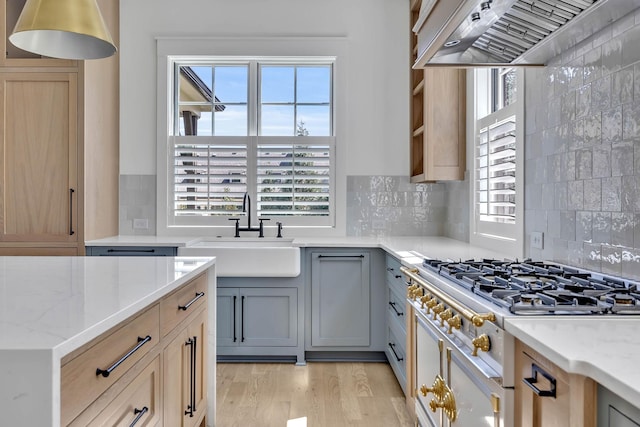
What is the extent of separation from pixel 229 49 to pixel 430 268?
8.82ft

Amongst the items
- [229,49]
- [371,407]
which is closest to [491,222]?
[371,407]

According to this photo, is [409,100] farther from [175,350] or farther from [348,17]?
[175,350]

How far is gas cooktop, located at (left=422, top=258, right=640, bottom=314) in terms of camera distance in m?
1.23

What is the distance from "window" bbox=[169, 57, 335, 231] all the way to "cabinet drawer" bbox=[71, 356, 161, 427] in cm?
246

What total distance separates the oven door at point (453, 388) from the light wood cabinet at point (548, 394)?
0.24 feet

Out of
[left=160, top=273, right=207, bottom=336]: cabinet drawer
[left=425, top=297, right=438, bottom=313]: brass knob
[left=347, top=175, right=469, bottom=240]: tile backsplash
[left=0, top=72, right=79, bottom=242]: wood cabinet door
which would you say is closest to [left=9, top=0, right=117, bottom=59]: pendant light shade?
[left=160, top=273, right=207, bottom=336]: cabinet drawer

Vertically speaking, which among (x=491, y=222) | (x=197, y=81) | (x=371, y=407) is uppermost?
(x=197, y=81)

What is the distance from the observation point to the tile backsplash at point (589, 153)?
1664 mm

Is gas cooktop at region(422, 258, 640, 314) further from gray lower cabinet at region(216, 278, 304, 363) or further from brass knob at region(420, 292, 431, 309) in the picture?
gray lower cabinet at region(216, 278, 304, 363)

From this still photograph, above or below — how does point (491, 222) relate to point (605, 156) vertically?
below

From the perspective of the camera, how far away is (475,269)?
6.25 ft

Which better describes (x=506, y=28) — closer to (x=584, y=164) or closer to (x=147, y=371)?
(x=584, y=164)

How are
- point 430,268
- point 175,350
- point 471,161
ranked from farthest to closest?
point 471,161 → point 430,268 → point 175,350

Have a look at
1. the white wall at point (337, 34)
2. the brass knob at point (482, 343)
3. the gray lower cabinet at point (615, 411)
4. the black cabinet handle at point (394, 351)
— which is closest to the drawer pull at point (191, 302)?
the brass knob at point (482, 343)
